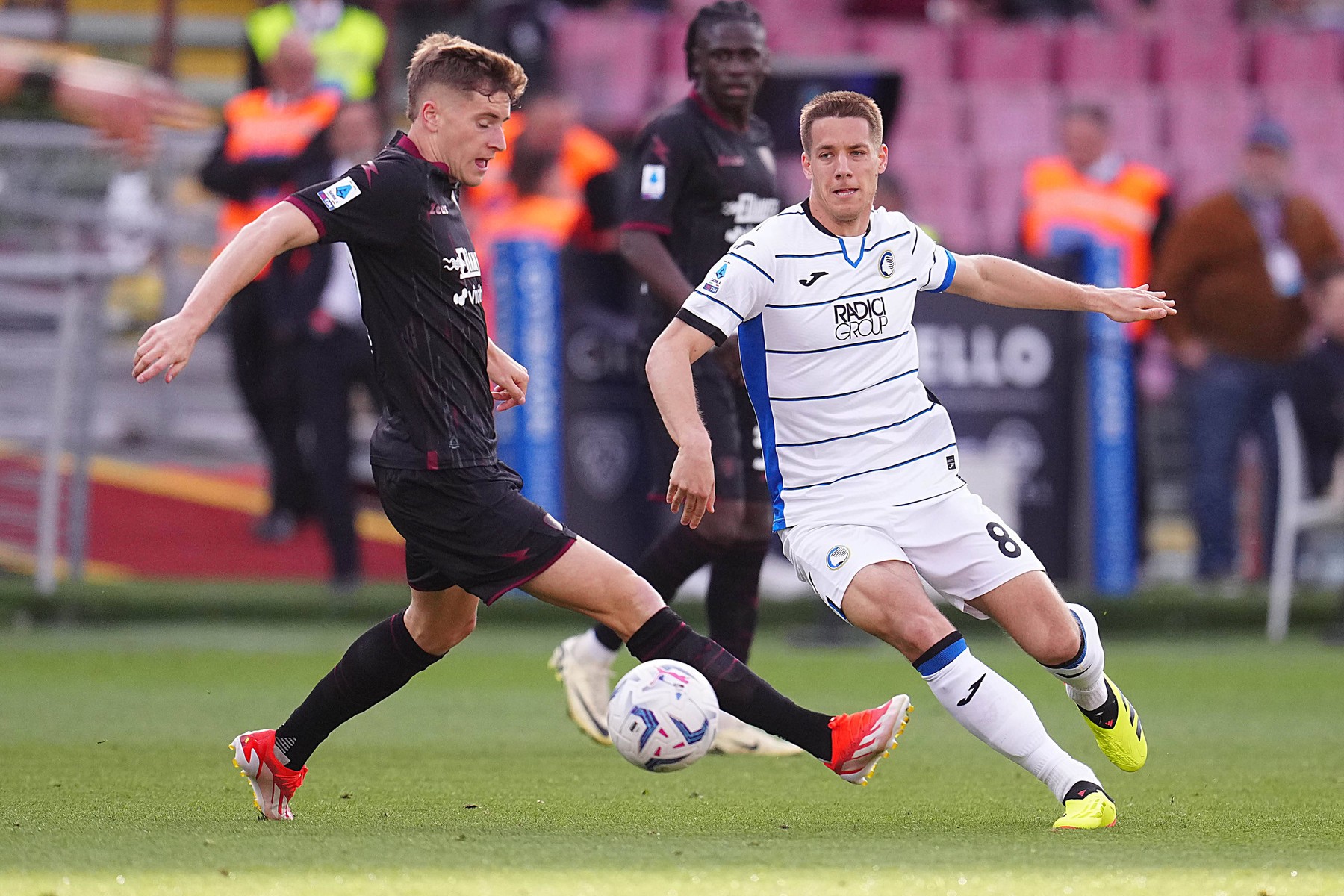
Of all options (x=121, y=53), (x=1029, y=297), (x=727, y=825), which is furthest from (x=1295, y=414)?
(x=121, y=53)

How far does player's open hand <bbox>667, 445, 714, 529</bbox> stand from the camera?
477 cm

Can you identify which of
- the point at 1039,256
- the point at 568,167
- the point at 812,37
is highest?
the point at 812,37

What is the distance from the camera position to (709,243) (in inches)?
266

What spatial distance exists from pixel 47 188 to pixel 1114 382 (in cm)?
741

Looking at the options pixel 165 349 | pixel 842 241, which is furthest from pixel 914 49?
pixel 165 349

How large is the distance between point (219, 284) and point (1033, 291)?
2.14 meters

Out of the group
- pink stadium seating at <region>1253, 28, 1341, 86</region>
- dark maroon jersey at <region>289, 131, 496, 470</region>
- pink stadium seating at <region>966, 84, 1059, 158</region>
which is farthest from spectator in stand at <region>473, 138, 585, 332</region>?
pink stadium seating at <region>1253, 28, 1341, 86</region>

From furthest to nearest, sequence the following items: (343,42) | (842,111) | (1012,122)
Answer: (1012,122) → (343,42) → (842,111)

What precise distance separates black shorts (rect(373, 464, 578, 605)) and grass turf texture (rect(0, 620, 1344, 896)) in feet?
1.96

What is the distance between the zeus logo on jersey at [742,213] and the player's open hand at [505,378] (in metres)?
1.52

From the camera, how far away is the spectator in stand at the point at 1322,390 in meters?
11.7

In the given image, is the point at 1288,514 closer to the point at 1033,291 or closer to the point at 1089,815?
the point at 1033,291

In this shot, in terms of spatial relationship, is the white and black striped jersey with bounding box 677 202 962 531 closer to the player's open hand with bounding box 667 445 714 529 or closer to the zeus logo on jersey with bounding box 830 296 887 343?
the zeus logo on jersey with bounding box 830 296 887 343

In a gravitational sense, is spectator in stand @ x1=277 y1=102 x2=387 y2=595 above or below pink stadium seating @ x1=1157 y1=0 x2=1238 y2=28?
below
